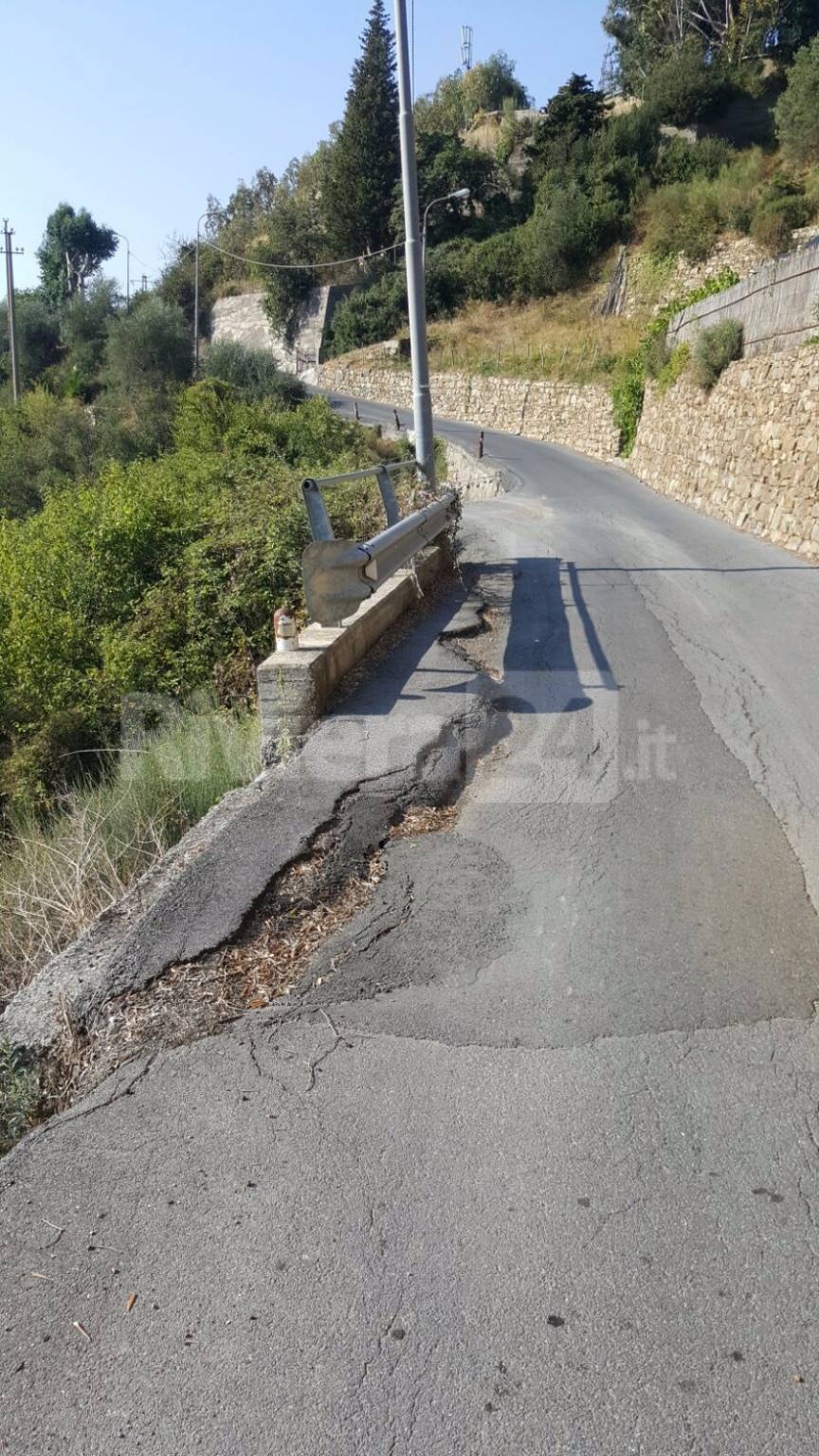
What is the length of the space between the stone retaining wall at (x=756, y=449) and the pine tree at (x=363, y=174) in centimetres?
4912

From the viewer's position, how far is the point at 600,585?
1069cm

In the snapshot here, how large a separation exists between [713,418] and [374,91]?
195ft

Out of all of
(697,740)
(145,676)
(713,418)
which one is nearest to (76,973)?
(697,740)

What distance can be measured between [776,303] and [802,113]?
3287 cm

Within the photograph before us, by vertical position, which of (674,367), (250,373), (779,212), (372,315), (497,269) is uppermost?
(779,212)

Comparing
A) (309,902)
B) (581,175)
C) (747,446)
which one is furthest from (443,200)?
(309,902)

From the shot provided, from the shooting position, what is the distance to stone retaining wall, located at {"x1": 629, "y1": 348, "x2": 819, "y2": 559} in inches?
537

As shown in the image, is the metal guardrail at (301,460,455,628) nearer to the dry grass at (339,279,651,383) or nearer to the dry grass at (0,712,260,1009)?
the dry grass at (0,712,260,1009)

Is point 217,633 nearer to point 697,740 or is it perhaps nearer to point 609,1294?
point 697,740

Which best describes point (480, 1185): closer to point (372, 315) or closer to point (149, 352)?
point (149, 352)

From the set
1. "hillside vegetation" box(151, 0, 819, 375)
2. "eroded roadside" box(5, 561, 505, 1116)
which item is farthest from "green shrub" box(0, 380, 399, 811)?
"hillside vegetation" box(151, 0, 819, 375)

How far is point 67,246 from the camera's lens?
93500 millimetres

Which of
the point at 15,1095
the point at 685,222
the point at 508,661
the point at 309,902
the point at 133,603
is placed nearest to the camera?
the point at 15,1095

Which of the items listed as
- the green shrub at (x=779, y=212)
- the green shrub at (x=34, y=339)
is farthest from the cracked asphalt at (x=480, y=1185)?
the green shrub at (x=34, y=339)
